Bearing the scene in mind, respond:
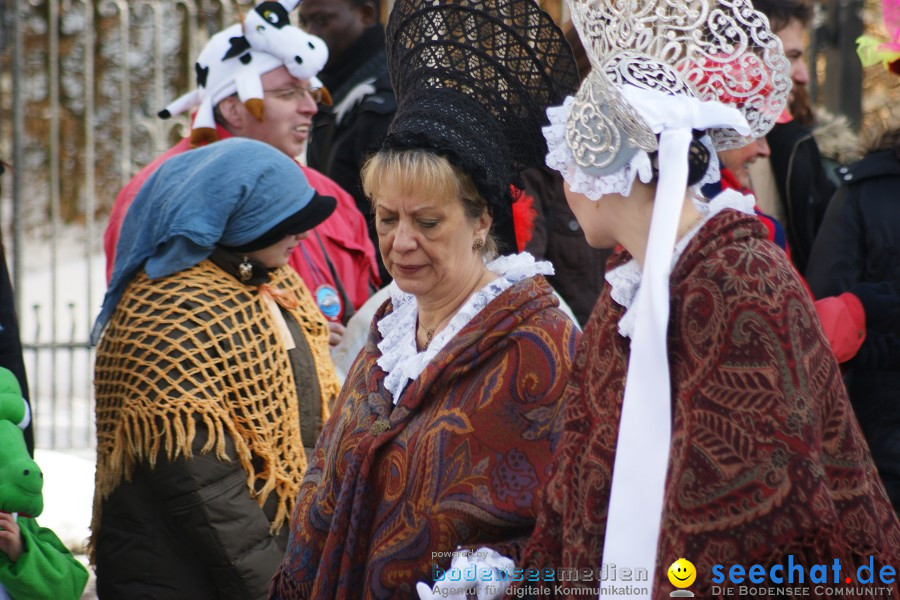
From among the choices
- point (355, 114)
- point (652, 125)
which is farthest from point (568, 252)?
point (652, 125)

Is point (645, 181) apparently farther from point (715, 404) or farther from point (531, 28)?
point (531, 28)

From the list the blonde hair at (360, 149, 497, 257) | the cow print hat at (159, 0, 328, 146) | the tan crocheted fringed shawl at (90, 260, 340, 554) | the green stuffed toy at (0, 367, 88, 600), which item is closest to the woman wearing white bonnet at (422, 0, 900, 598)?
the blonde hair at (360, 149, 497, 257)

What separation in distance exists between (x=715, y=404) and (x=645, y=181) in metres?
0.42

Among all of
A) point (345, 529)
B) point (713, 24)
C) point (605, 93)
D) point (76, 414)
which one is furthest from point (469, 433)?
point (76, 414)

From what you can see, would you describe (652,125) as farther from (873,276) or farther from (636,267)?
(873,276)

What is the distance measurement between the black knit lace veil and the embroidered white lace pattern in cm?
41

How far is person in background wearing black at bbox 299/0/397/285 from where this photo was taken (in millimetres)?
5016

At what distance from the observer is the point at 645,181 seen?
7.04 ft

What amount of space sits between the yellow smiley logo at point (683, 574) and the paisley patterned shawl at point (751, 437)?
1 centimetres

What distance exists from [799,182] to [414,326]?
255 centimetres

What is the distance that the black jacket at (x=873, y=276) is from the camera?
386 centimetres

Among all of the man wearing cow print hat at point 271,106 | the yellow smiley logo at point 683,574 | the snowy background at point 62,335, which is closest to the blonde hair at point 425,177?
the yellow smiley logo at point 683,574

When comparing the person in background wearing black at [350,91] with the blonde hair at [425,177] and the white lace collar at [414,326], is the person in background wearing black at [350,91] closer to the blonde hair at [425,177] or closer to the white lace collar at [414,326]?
the white lace collar at [414,326]

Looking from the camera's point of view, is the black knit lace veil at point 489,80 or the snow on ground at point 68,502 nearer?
the black knit lace veil at point 489,80
